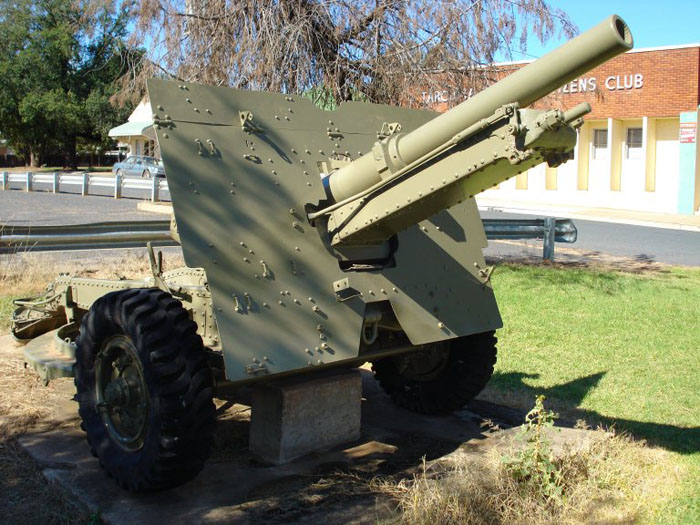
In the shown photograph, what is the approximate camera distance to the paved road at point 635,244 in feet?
42.9

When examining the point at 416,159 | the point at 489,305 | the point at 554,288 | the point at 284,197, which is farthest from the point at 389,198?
the point at 554,288

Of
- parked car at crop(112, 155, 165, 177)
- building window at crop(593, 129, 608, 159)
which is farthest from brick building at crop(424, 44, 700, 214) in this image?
parked car at crop(112, 155, 165, 177)

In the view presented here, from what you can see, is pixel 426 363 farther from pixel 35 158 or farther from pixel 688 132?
pixel 35 158

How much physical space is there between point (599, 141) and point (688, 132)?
11.6 feet

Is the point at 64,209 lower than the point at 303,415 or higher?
higher

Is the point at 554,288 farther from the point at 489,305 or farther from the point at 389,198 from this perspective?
the point at 389,198

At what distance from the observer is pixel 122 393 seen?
161 inches

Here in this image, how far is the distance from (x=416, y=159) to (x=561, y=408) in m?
2.45

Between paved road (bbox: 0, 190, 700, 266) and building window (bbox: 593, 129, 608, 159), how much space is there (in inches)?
211

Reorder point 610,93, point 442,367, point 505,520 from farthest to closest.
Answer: point 610,93, point 442,367, point 505,520

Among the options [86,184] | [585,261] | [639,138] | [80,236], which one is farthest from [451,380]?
[86,184]

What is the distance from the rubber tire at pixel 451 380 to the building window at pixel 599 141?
20.1 m

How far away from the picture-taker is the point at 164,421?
3768mm

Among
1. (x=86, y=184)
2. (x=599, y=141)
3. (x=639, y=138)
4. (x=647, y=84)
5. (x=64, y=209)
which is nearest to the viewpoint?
(x=64, y=209)
